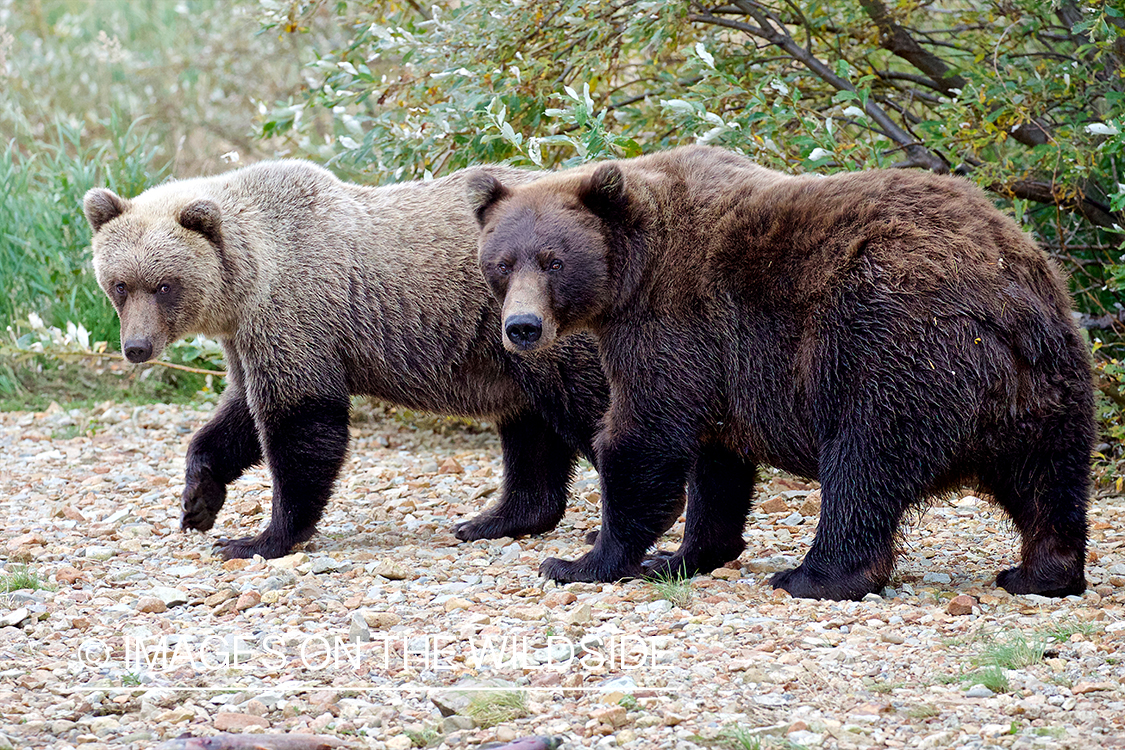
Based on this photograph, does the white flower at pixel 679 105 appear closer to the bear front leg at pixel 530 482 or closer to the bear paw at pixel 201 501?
the bear front leg at pixel 530 482

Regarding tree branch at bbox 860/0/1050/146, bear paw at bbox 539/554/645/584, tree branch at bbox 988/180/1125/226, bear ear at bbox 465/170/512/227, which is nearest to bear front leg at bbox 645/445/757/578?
bear paw at bbox 539/554/645/584

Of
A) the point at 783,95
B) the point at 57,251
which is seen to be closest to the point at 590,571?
the point at 783,95

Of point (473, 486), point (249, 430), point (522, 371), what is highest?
point (522, 371)

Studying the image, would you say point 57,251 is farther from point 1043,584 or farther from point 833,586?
point 1043,584

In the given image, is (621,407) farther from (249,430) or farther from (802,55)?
(802,55)

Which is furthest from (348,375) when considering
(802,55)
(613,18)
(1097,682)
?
(1097,682)

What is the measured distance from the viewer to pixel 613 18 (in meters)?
7.43

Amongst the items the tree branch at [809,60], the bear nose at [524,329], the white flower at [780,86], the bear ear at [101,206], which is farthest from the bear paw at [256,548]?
the tree branch at [809,60]

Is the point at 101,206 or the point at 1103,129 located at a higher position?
the point at 1103,129

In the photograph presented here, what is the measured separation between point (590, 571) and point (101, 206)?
308 cm

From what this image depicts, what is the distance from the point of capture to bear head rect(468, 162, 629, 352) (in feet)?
16.4

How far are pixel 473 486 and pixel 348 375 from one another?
1.54m

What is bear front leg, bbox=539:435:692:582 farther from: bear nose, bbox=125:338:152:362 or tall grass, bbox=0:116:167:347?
tall grass, bbox=0:116:167:347

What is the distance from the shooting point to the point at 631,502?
515 cm
